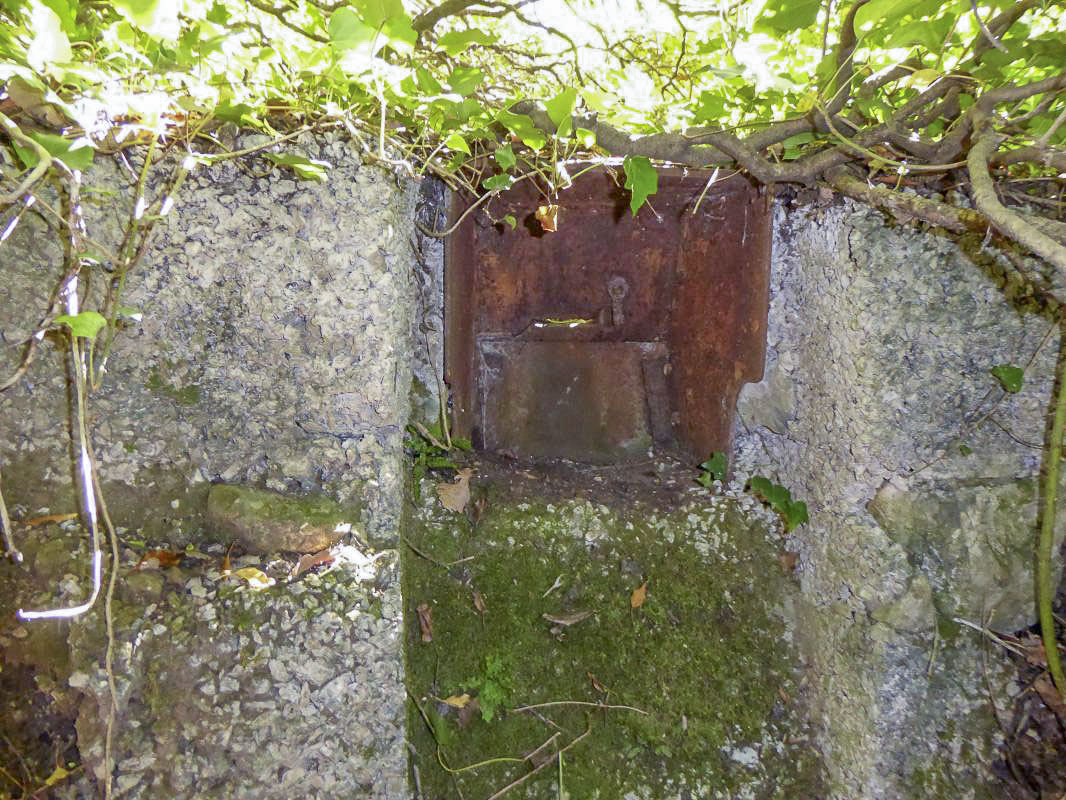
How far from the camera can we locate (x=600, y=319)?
1650mm

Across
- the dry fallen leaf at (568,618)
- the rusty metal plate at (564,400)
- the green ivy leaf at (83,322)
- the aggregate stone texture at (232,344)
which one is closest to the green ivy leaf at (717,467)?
the rusty metal plate at (564,400)

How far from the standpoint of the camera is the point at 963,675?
3.98 feet

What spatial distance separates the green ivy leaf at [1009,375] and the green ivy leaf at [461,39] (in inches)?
43.8

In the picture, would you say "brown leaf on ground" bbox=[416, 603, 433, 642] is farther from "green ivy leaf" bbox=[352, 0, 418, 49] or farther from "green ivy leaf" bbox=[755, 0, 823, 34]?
"green ivy leaf" bbox=[755, 0, 823, 34]

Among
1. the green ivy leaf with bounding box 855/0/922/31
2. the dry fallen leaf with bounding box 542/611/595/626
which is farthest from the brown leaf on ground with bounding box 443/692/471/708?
the green ivy leaf with bounding box 855/0/922/31

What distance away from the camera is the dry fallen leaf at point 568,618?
52.0 inches

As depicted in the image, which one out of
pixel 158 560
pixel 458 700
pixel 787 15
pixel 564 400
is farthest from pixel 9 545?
pixel 787 15

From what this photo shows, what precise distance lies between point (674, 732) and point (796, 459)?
0.65m

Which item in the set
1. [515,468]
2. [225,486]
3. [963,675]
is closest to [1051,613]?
[963,675]

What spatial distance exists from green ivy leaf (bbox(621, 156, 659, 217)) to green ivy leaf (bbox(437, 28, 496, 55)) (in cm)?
33

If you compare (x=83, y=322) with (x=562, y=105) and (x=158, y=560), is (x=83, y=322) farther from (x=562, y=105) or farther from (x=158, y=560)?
(x=562, y=105)

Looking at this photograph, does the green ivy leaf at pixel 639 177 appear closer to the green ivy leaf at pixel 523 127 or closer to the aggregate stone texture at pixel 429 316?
the green ivy leaf at pixel 523 127

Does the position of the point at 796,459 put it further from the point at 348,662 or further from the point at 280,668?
the point at 280,668

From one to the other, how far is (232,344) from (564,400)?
83 centimetres
